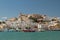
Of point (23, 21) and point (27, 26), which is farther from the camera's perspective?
point (23, 21)

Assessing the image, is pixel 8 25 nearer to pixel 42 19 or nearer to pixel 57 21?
pixel 42 19

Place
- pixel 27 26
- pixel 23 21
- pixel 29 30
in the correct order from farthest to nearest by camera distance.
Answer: pixel 23 21 < pixel 27 26 < pixel 29 30

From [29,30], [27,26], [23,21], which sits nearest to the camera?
[29,30]

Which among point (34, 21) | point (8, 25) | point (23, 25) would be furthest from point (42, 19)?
point (8, 25)

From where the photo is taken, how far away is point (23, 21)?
2034 centimetres

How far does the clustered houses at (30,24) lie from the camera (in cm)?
1842

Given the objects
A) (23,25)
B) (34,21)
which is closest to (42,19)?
(34,21)

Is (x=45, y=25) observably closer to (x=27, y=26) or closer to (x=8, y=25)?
(x=27, y=26)

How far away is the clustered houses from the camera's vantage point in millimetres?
18422

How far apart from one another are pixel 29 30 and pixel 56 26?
3044mm

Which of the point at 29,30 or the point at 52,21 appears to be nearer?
the point at 29,30

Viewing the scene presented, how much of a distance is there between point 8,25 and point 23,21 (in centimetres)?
185

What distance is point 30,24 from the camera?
63.3 feet

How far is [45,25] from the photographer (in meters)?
19.3
